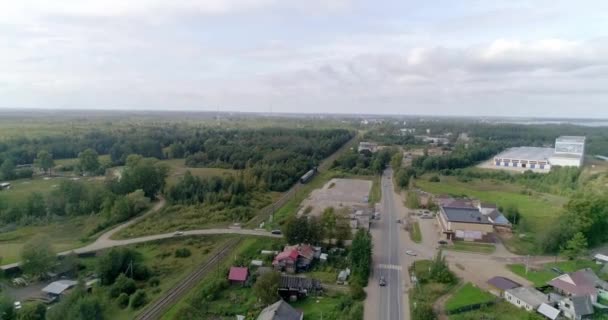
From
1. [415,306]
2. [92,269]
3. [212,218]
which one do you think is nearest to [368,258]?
[415,306]

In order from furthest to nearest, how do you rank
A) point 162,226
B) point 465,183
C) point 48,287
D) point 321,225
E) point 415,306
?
point 465,183 < point 162,226 < point 321,225 < point 48,287 < point 415,306

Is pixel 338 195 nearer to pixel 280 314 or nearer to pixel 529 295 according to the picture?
pixel 529 295

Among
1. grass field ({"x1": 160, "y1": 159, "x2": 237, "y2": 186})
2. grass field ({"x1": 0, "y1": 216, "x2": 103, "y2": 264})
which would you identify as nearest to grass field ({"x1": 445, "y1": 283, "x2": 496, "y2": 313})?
grass field ({"x1": 0, "y1": 216, "x2": 103, "y2": 264})

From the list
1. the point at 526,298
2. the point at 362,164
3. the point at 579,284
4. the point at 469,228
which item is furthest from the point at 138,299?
the point at 362,164

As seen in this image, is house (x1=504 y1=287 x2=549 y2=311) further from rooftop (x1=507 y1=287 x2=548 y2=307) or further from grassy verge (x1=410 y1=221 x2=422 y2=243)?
grassy verge (x1=410 y1=221 x2=422 y2=243)

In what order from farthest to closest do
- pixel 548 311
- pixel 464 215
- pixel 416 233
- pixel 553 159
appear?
1. pixel 553 159
2. pixel 416 233
3. pixel 464 215
4. pixel 548 311

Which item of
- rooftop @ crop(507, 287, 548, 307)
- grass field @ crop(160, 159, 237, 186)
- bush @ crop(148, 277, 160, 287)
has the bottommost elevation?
bush @ crop(148, 277, 160, 287)

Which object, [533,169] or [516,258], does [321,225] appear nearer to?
[516,258]
